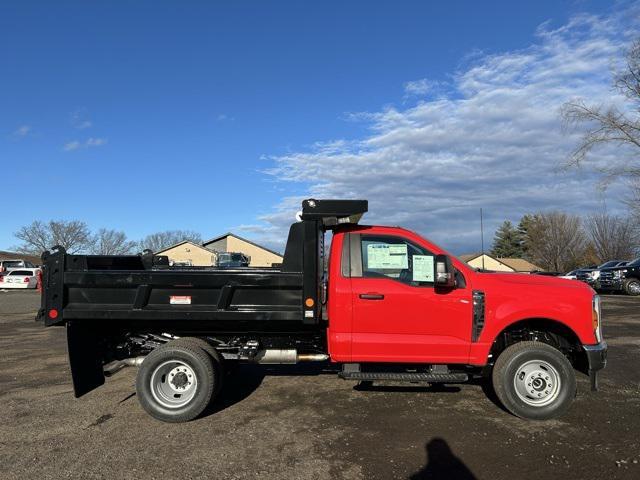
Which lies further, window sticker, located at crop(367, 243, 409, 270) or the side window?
window sticker, located at crop(367, 243, 409, 270)

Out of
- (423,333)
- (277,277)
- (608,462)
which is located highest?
(277,277)

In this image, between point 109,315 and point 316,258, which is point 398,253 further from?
point 109,315

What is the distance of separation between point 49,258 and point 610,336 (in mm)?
11272

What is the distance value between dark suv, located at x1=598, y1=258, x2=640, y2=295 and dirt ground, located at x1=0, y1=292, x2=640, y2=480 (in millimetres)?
19171

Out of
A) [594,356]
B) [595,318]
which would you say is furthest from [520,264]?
[594,356]

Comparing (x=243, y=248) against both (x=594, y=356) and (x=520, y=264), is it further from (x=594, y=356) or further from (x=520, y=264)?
(x=594, y=356)

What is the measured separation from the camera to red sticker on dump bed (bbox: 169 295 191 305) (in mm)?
5738

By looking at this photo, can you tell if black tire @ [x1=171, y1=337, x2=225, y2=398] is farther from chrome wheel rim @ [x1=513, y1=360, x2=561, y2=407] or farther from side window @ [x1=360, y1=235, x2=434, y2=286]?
chrome wheel rim @ [x1=513, y1=360, x2=561, y2=407]

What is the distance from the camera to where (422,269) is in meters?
5.80

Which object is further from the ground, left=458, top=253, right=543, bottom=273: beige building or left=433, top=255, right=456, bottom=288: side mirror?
left=458, top=253, right=543, bottom=273: beige building

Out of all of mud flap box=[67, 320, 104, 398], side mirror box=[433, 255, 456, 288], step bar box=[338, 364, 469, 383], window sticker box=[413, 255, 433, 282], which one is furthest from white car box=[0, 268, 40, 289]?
side mirror box=[433, 255, 456, 288]

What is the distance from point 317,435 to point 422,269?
210 centimetres

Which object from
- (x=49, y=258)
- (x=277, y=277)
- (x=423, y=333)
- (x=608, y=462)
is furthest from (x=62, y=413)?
(x=608, y=462)

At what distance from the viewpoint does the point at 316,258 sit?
5.73m
